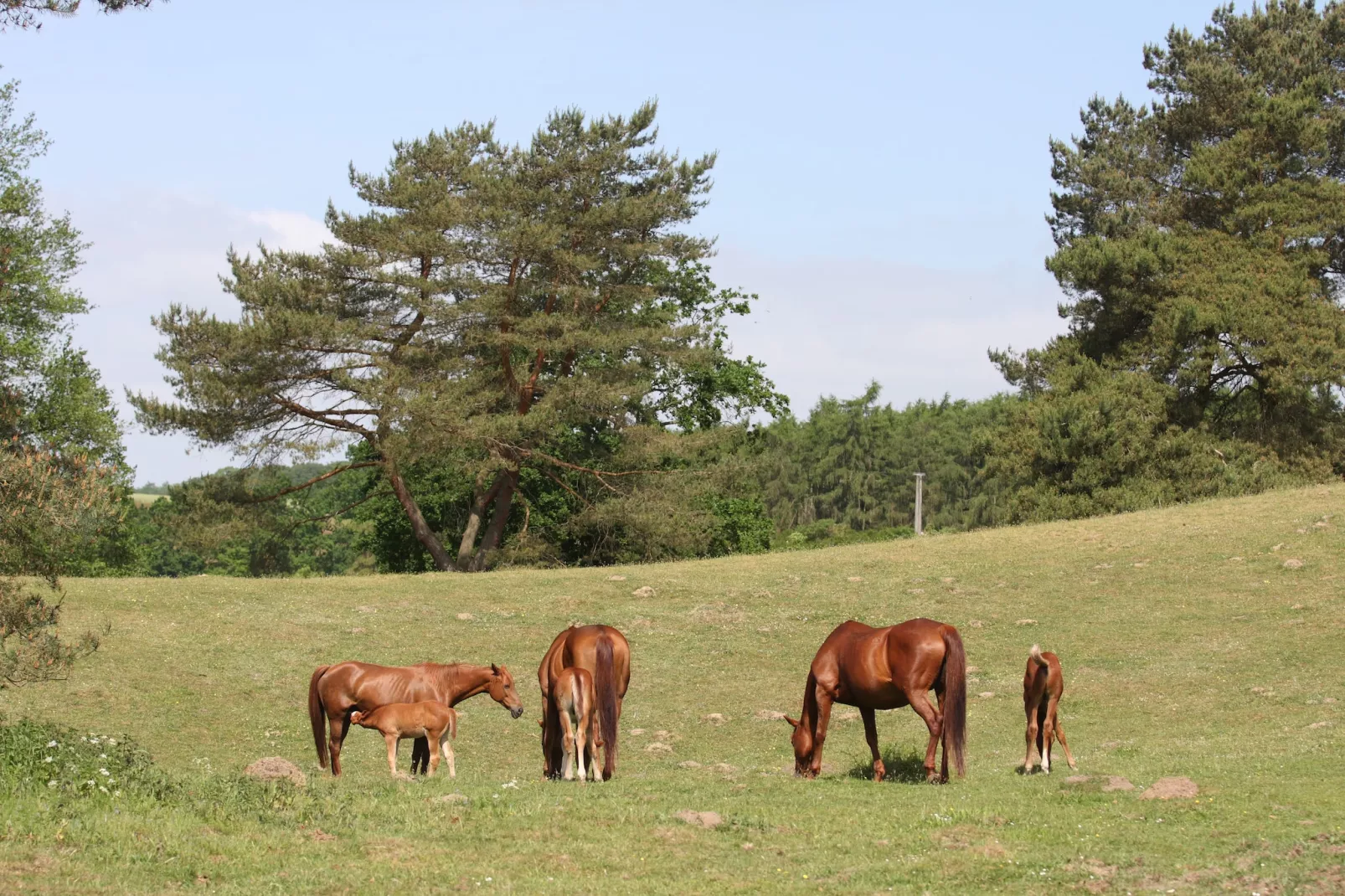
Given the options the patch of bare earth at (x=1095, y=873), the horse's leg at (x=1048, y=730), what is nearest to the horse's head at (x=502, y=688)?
the horse's leg at (x=1048, y=730)

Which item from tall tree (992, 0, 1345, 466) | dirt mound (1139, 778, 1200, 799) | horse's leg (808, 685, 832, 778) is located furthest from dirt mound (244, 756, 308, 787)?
tall tree (992, 0, 1345, 466)

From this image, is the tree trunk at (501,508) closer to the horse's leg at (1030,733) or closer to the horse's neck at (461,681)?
the horse's neck at (461,681)

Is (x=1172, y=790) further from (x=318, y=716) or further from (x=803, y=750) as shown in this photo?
(x=318, y=716)

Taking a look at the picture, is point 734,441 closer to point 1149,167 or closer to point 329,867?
point 1149,167

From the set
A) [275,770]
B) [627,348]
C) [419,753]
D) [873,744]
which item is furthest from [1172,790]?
[627,348]

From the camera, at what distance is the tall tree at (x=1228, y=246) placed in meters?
41.9

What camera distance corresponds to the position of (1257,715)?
18234 mm

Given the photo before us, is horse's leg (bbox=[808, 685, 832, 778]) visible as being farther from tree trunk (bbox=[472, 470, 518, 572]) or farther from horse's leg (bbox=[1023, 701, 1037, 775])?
tree trunk (bbox=[472, 470, 518, 572])

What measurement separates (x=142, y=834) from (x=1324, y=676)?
17.2m

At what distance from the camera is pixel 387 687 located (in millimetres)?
14727

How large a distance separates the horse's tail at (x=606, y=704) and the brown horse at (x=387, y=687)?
59.4 inches

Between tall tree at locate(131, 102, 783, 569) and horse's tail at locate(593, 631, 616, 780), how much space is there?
20708 mm

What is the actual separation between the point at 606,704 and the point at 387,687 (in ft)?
9.27

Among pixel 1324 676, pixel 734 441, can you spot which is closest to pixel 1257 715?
pixel 1324 676
